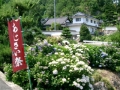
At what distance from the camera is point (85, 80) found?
18.0 feet

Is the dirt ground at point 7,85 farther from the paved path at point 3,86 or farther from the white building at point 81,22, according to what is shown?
the white building at point 81,22

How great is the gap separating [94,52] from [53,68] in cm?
423

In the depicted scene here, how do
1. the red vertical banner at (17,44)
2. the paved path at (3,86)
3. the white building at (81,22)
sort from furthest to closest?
the white building at (81,22)
the paved path at (3,86)
the red vertical banner at (17,44)

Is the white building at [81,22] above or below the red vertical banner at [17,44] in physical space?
below

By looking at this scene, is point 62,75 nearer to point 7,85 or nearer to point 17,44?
point 17,44

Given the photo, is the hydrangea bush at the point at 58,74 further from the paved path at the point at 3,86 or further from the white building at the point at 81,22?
the white building at the point at 81,22

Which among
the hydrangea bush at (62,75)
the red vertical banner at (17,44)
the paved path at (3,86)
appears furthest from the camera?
the paved path at (3,86)

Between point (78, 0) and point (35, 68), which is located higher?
point (78, 0)

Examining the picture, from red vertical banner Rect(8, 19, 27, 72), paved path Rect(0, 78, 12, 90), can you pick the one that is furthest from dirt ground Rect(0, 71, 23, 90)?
red vertical banner Rect(8, 19, 27, 72)

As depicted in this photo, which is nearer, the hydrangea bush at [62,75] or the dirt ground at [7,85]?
the hydrangea bush at [62,75]

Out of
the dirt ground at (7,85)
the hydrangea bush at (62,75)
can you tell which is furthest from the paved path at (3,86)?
the hydrangea bush at (62,75)

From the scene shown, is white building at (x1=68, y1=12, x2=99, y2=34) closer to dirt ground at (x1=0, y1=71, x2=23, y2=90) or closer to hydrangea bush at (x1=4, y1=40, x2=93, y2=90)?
dirt ground at (x1=0, y1=71, x2=23, y2=90)

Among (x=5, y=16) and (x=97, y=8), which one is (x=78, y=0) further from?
(x=5, y=16)

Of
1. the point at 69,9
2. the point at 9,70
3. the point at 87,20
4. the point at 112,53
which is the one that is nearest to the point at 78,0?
the point at 69,9
